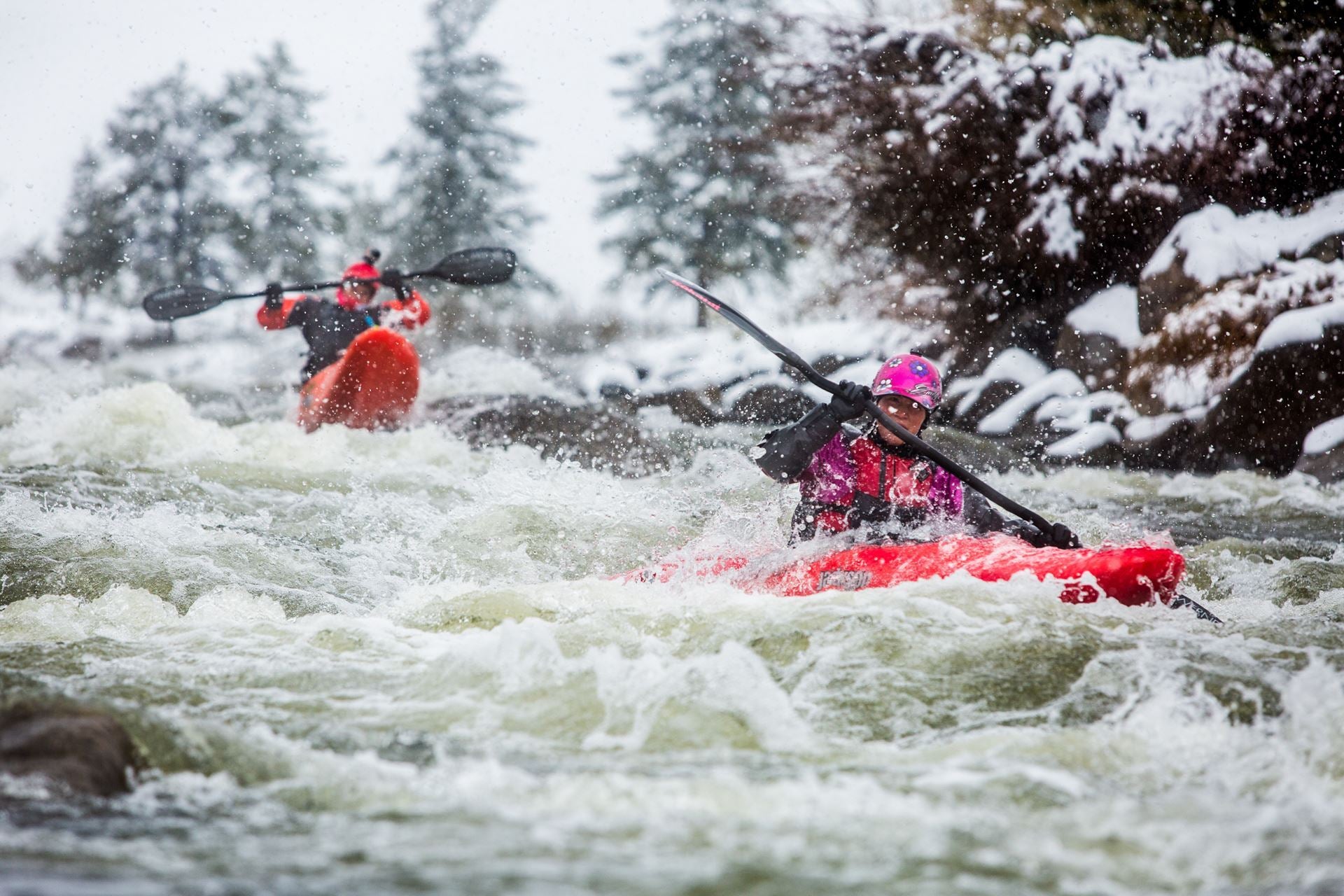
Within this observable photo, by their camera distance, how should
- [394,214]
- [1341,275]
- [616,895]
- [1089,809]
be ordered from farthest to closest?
[394,214]
[1341,275]
[1089,809]
[616,895]

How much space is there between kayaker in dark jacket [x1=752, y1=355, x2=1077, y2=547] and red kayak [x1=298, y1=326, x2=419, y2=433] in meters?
5.08

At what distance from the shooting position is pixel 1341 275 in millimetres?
9516

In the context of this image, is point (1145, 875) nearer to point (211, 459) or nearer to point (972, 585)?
point (972, 585)

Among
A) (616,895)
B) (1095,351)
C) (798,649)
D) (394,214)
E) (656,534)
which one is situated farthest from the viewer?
(394,214)

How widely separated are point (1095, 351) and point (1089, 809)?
984 centimetres

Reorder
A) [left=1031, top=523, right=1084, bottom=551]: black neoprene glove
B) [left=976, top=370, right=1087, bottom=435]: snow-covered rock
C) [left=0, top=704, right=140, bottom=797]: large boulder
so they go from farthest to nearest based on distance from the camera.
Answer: [left=976, top=370, right=1087, bottom=435]: snow-covered rock → [left=1031, top=523, right=1084, bottom=551]: black neoprene glove → [left=0, top=704, right=140, bottom=797]: large boulder

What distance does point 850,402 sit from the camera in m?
4.47

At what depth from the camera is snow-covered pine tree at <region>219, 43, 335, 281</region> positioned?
1041 inches

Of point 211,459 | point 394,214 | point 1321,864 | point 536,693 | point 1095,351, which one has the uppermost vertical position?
point 394,214

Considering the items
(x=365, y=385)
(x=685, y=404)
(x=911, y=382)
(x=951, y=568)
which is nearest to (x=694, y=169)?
(x=685, y=404)

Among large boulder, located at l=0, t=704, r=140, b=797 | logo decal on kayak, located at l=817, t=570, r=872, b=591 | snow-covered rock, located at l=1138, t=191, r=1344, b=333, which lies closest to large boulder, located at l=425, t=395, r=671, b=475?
logo decal on kayak, located at l=817, t=570, r=872, b=591

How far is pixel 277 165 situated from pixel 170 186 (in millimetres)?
2556

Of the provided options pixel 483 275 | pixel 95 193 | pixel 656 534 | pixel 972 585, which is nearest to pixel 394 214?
pixel 95 193

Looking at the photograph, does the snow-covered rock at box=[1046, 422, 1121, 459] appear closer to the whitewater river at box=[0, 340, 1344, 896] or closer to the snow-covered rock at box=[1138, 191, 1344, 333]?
the snow-covered rock at box=[1138, 191, 1344, 333]
